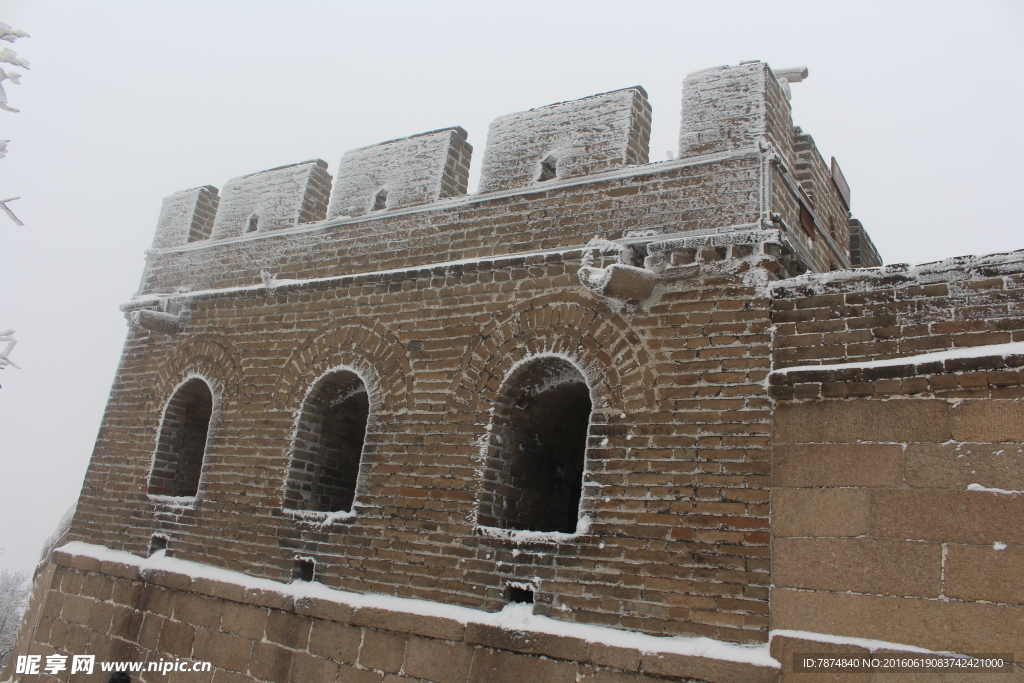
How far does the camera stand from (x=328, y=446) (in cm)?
650

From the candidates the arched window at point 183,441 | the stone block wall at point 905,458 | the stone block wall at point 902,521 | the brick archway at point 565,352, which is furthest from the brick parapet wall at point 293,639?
the brick archway at point 565,352

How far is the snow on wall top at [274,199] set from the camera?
24.1ft

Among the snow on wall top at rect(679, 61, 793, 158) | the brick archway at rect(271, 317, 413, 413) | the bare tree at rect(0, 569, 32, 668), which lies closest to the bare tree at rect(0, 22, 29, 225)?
the brick archway at rect(271, 317, 413, 413)

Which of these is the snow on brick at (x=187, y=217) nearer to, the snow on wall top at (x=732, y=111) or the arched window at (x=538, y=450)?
the arched window at (x=538, y=450)

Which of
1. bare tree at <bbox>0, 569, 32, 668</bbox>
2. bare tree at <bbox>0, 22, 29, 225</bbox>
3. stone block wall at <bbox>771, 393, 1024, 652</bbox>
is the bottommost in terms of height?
bare tree at <bbox>0, 569, 32, 668</bbox>

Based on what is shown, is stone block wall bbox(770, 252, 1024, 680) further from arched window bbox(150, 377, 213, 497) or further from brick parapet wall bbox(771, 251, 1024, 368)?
arched window bbox(150, 377, 213, 497)

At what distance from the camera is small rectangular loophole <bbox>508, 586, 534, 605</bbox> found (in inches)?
188

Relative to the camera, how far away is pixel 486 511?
5.16 meters

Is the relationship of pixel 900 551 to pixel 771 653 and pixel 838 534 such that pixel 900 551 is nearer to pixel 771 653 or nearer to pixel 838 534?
pixel 838 534

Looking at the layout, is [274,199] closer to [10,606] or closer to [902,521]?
[902,521]

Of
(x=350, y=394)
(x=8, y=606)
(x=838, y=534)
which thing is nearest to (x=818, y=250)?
(x=838, y=534)

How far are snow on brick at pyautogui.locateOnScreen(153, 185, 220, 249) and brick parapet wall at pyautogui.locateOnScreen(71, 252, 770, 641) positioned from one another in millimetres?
1149

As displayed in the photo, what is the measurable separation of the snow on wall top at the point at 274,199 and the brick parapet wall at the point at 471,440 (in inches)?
32.5

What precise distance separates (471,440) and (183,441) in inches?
142
